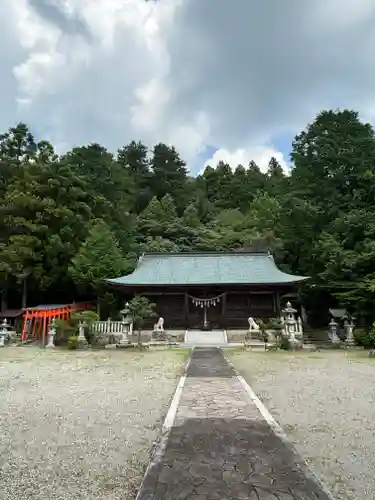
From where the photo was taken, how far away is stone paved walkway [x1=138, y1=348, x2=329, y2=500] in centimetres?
298

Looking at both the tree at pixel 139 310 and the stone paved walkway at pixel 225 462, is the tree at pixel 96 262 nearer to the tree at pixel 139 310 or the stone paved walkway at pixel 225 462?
the tree at pixel 139 310

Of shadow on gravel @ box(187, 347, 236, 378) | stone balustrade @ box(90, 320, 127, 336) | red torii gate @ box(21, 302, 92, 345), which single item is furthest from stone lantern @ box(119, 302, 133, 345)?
shadow on gravel @ box(187, 347, 236, 378)

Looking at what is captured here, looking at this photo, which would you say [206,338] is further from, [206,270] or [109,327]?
[206,270]

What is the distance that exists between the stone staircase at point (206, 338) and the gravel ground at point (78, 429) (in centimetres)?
809

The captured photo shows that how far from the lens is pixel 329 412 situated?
5.64 m

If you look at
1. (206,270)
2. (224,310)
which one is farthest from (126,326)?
(206,270)

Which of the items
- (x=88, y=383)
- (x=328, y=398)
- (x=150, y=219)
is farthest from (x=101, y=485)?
(x=150, y=219)

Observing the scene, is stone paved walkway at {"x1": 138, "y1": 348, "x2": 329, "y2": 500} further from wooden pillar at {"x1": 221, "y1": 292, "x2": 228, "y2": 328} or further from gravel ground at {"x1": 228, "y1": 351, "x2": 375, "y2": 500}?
wooden pillar at {"x1": 221, "y1": 292, "x2": 228, "y2": 328}

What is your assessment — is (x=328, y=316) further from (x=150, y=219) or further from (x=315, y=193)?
(x=150, y=219)

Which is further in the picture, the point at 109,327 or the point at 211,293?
the point at 211,293

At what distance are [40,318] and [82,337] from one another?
4211 mm

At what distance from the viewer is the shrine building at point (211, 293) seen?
1995cm

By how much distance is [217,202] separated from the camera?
49.1 meters

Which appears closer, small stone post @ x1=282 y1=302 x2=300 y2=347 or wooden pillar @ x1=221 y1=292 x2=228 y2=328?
small stone post @ x1=282 y1=302 x2=300 y2=347
